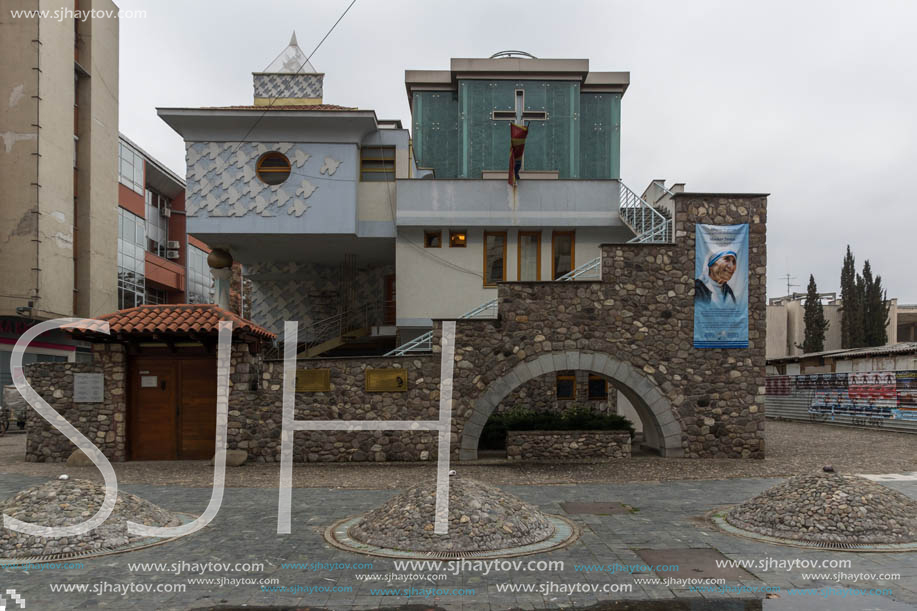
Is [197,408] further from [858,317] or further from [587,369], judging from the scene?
[858,317]

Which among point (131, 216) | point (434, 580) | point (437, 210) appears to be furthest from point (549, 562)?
point (131, 216)

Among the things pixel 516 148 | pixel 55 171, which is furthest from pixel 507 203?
pixel 55 171

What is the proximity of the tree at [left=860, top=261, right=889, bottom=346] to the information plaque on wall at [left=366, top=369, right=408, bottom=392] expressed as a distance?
40658 mm

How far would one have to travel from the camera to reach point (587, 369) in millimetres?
15250

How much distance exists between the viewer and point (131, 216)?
38500mm

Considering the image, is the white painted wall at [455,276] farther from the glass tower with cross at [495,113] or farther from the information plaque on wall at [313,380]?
the information plaque on wall at [313,380]

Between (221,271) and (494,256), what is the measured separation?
858 cm

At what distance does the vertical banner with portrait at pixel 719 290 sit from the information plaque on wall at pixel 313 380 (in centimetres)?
854

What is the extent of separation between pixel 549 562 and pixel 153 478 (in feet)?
29.3

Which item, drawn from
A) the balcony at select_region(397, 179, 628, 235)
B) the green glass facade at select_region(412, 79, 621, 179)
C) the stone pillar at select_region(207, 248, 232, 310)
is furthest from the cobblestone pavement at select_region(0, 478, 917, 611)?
the green glass facade at select_region(412, 79, 621, 179)

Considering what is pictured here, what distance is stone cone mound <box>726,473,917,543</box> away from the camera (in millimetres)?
7613

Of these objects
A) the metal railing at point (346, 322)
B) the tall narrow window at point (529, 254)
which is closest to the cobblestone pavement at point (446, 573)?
the tall narrow window at point (529, 254)

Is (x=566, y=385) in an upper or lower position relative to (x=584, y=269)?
lower

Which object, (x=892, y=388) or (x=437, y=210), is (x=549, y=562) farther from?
(x=892, y=388)
